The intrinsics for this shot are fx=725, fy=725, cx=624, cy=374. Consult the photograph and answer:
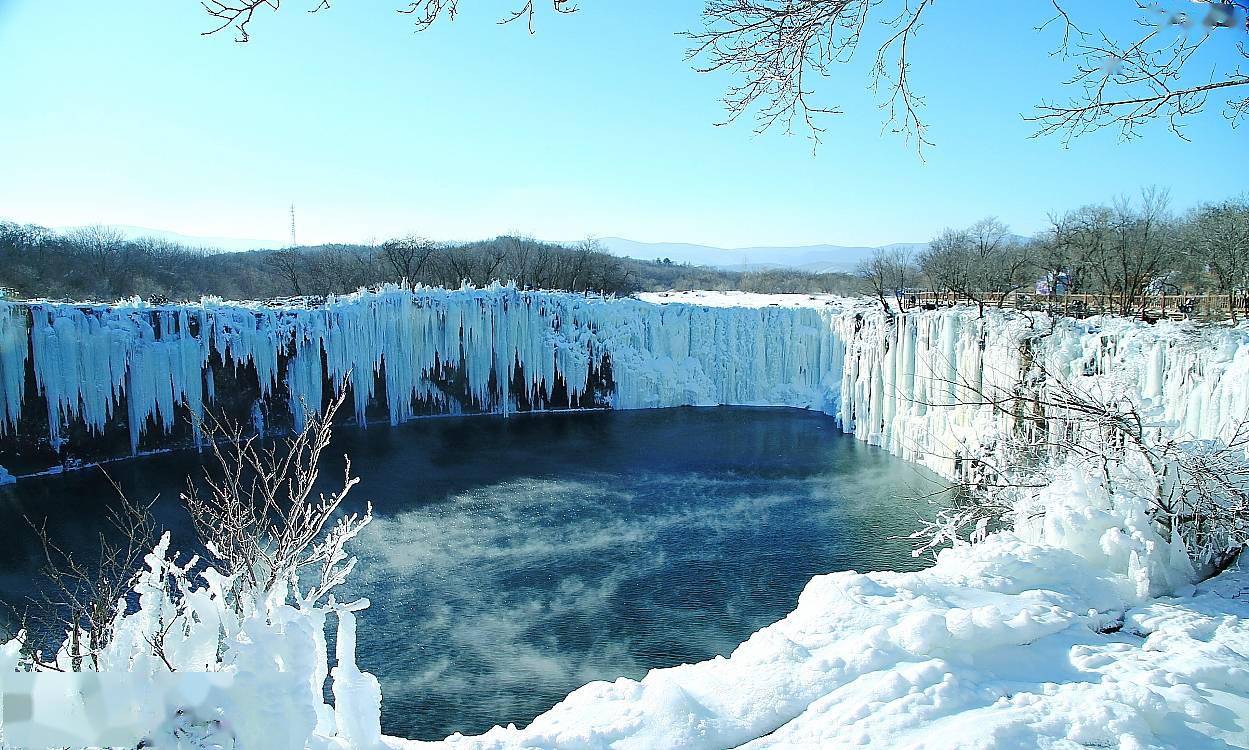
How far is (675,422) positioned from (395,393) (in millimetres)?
8481

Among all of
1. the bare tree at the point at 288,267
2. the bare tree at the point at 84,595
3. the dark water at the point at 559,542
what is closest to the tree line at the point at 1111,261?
the dark water at the point at 559,542

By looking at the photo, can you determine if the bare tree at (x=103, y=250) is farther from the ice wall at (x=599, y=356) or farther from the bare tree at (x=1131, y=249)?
the bare tree at (x=1131, y=249)

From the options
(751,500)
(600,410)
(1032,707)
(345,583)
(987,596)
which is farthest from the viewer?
(600,410)

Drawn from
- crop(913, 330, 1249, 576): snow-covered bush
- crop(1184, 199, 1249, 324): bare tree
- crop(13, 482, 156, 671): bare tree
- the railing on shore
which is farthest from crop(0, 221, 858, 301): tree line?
crop(913, 330, 1249, 576): snow-covered bush

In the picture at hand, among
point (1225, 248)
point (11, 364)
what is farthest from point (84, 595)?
point (1225, 248)

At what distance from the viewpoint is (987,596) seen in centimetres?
398

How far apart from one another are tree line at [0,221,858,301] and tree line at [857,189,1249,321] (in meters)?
14.9

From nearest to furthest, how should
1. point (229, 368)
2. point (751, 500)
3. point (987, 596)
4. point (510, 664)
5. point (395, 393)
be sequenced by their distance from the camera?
point (987, 596)
point (510, 664)
point (751, 500)
point (229, 368)
point (395, 393)

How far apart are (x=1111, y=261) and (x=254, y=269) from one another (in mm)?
46481

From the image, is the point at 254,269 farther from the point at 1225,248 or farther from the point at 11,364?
the point at 1225,248

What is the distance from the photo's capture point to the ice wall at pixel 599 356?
12.4m

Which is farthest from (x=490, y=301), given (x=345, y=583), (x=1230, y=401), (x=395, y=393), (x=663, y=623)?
(x=1230, y=401)

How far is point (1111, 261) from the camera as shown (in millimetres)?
23688

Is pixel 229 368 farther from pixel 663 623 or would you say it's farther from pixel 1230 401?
pixel 1230 401
